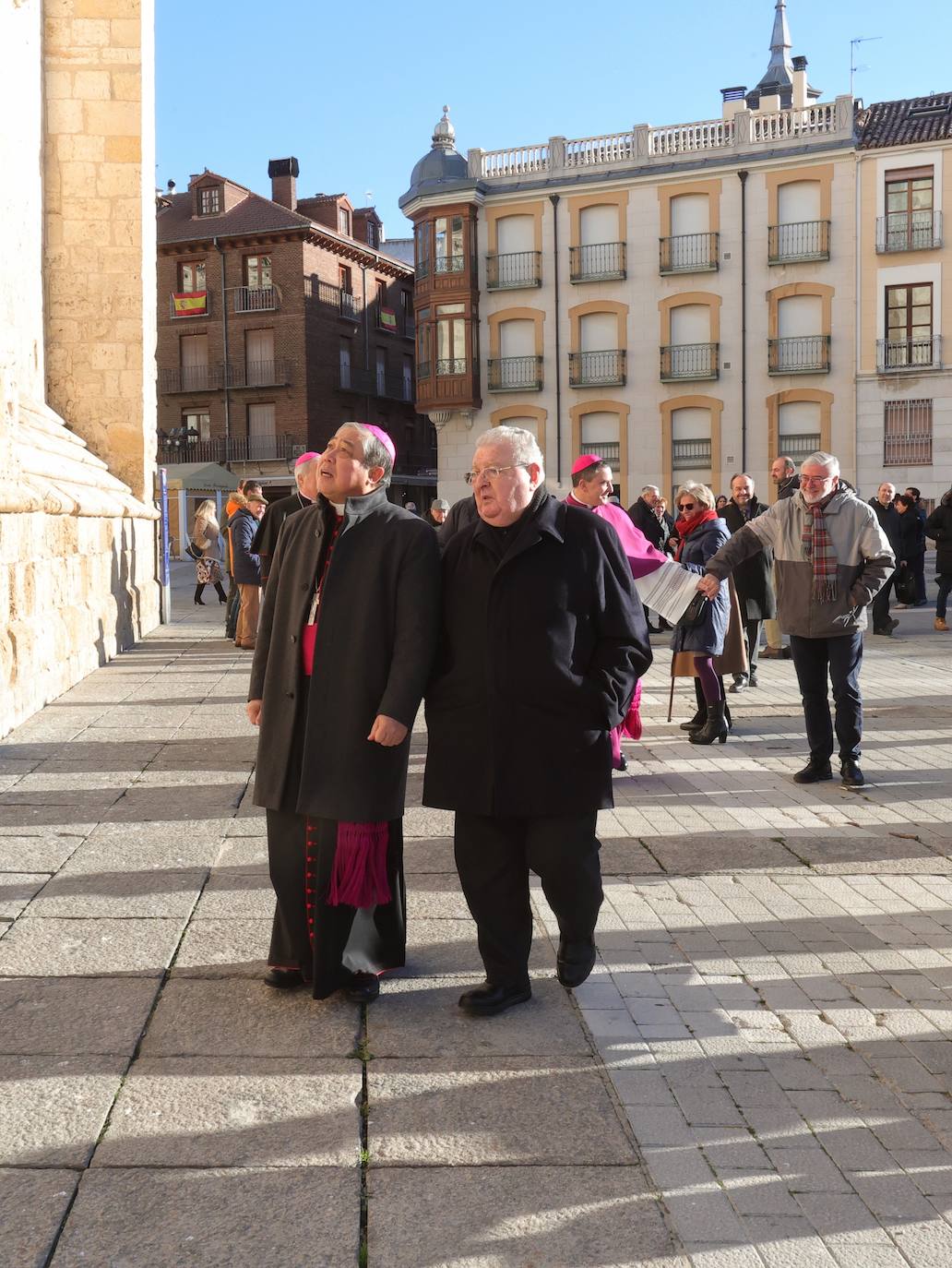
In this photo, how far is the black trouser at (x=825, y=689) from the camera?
754 cm

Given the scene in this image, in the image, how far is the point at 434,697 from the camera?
407 cm

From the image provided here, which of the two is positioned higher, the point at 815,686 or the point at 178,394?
the point at 178,394

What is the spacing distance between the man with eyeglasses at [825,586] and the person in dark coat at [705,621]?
3.12 ft

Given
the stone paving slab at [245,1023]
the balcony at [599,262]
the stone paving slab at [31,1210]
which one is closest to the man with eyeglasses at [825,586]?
the stone paving slab at [245,1023]

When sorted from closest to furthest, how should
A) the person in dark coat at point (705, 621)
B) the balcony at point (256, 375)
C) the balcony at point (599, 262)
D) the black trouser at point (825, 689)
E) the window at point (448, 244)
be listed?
the black trouser at point (825, 689) → the person in dark coat at point (705, 621) → the balcony at point (599, 262) → the window at point (448, 244) → the balcony at point (256, 375)

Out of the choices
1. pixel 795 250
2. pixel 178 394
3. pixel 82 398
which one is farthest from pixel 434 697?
pixel 178 394

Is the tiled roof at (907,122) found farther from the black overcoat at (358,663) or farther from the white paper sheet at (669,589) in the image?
the black overcoat at (358,663)

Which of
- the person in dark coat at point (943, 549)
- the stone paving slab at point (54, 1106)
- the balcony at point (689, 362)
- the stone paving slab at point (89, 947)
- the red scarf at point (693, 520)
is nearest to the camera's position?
the stone paving slab at point (54, 1106)

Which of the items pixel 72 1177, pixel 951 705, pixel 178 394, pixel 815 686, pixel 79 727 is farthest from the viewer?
pixel 178 394

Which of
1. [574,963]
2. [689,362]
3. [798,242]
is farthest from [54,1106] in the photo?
[798,242]

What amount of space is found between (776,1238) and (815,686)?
522 cm

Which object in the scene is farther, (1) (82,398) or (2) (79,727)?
(1) (82,398)

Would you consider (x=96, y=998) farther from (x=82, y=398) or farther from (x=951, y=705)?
(x=82, y=398)

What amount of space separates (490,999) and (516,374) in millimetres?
39522
